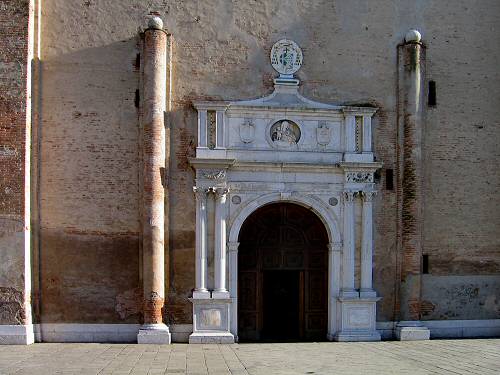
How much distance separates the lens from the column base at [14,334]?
14.5m

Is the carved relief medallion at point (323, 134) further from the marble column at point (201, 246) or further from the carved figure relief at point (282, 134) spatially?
the marble column at point (201, 246)

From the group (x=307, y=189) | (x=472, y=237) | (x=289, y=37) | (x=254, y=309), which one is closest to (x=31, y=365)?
(x=254, y=309)

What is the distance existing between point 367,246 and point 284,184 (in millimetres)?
2427

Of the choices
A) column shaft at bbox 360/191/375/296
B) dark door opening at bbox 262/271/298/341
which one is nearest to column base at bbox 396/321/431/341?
column shaft at bbox 360/191/375/296

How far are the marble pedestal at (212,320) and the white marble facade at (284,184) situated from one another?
2cm

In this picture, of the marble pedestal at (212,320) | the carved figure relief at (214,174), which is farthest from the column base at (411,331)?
the carved figure relief at (214,174)

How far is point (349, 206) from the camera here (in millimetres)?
16109

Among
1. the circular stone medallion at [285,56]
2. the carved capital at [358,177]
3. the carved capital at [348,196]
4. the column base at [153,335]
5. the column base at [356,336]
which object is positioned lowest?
the column base at [356,336]

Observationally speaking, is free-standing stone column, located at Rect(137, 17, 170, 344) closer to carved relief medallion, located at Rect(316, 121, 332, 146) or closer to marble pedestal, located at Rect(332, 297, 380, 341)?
carved relief medallion, located at Rect(316, 121, 332, 146)

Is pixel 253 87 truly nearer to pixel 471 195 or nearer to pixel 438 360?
pixel 471 195

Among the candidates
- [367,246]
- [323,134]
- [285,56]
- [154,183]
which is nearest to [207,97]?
[285,56]

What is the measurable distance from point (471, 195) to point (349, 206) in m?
3.14

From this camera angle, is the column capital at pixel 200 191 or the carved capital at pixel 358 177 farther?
the carved capital at pixel 358 177

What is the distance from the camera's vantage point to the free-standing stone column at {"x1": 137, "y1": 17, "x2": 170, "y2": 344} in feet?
49.6
